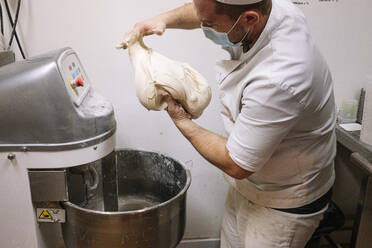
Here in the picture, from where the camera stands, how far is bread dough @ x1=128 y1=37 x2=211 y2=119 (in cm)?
108

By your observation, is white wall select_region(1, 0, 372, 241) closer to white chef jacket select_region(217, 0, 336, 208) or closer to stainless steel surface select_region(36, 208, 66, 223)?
white chef jacket select_region(217, 0, 336, 208)

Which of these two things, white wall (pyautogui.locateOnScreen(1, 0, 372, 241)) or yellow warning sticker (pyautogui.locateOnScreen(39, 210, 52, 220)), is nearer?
yellow warning sticker (pyautogui.locateOnScreen(39, 210, 52, 220))

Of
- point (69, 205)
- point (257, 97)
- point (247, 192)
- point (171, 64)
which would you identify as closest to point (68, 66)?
point (171, 64)

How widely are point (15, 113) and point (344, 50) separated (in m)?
1.31

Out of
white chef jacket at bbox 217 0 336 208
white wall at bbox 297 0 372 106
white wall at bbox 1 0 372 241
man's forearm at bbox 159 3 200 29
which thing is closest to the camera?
white chef jacket at bbox 217 0 336 208

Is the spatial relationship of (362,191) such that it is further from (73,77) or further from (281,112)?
(73,77)

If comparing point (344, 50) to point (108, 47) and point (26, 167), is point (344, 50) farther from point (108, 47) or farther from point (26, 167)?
point (26, 167)

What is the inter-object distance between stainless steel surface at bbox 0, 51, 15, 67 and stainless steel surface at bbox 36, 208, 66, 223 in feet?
1.95

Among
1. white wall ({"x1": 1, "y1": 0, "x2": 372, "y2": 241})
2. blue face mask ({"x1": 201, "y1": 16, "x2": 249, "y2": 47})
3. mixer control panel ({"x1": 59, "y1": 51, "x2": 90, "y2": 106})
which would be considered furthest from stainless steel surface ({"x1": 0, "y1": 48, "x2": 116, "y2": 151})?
white wall ({"x1": 1, "y1": 0, "x2": 372, "y2": 241})

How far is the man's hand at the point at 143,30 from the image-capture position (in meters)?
1.15

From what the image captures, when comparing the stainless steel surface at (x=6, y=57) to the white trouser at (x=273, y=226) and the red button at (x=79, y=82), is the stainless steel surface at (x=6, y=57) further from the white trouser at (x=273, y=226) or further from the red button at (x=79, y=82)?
the white trouser at (x=273, y=226)

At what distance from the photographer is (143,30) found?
1205 millimetres

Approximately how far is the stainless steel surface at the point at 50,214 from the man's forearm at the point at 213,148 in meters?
0.43

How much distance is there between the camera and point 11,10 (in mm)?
1423
